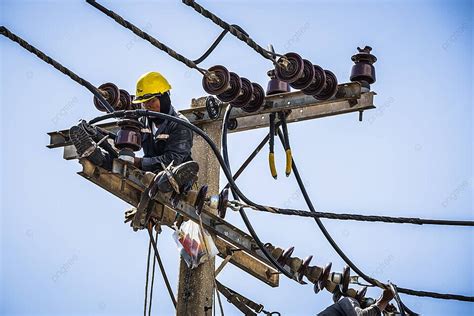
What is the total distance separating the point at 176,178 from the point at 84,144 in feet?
2.82

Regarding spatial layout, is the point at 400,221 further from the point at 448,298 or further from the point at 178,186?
the point at 178,186

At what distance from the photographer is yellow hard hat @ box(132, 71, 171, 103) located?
46.9ft

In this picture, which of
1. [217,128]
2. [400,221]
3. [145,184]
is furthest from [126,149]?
[400,221]

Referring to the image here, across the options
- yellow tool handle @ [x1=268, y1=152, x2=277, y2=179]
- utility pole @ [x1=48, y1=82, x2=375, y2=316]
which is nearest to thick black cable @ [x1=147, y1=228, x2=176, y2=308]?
utility pole @ [x1=48, y1=82, x2=375, y2=316]

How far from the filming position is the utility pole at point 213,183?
13.2 m

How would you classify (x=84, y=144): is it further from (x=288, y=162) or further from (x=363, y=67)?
(x=363, y=67)

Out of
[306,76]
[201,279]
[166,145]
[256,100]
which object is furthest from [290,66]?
[201,279]

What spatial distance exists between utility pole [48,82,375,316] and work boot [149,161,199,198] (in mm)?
141

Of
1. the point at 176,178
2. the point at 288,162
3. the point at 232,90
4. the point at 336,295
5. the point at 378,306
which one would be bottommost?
the point at 378,306

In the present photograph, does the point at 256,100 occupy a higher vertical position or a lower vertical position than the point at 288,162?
higher

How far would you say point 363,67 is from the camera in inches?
533

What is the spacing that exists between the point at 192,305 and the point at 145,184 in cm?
118

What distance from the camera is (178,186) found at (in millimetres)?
12984

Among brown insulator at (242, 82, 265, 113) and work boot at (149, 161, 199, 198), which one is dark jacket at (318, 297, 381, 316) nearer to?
work boot at (149, 161, 199, 198)
